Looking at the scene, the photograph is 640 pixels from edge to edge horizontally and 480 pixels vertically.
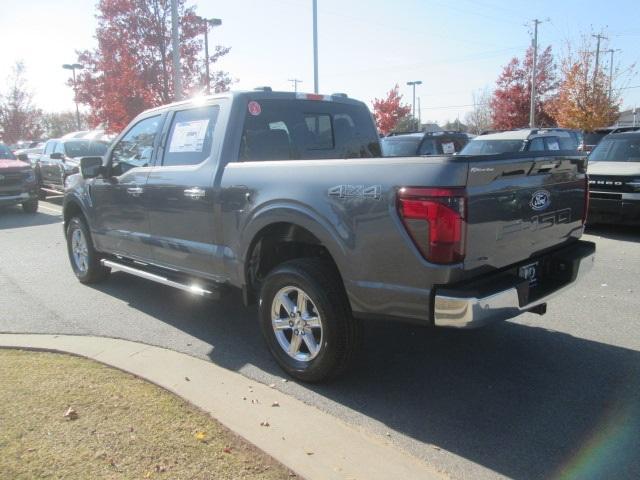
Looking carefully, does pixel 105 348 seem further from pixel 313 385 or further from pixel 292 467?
pixel 292 467

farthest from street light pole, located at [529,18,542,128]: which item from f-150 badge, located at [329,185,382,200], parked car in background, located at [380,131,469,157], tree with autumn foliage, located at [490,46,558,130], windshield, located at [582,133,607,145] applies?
f-150 badge, located at [329,185,382,200]

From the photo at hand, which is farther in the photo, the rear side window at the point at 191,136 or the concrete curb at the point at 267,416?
the rear side window at the point at 191,136

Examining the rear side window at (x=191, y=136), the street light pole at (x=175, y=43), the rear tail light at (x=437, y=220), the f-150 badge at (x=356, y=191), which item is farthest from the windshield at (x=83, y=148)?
the rear tail light at (x=437, y=220)

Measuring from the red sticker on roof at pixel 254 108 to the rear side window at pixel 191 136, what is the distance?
11.4 inches

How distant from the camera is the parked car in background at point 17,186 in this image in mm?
13741

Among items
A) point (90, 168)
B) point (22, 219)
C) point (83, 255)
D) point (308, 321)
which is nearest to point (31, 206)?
point (22, 219)

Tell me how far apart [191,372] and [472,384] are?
201 cm

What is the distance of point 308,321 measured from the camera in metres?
3.76

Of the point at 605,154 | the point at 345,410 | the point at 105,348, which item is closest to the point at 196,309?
the point at 105,348

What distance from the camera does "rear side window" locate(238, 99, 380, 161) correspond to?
14.8ft

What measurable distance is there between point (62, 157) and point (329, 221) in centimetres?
1361

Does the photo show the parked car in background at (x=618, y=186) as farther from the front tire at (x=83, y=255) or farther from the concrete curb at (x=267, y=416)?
the front tire at (x=83, y=255)

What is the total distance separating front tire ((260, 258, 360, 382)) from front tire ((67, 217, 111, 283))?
3.46 m

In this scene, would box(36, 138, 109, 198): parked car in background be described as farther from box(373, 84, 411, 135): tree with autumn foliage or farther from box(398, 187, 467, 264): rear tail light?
box(373, 84, 411, 135): tree with autumn foliage
